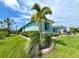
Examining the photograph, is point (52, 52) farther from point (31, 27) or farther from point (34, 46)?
point (31, 27)

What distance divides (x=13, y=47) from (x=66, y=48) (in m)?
2.33

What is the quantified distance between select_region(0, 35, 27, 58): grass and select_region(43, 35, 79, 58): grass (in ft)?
3.87

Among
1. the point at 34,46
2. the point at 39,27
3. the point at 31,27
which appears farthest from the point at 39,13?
the point at 34,46

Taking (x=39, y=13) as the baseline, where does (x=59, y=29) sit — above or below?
below

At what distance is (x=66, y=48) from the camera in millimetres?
9977

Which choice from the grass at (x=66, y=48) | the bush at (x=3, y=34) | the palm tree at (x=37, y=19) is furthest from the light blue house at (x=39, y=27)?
the bush at (x=3, y=34)

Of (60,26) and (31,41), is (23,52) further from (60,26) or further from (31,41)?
(60,26)

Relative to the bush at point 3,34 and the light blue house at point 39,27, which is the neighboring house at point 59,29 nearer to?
the light blue house at point 39,27

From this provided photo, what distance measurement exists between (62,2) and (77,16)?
35.4 inches

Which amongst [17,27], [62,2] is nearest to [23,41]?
[17,27]

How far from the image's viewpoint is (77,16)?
32.4ft

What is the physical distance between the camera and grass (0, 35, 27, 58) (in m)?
9.26

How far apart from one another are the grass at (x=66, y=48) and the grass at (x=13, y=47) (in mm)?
1180

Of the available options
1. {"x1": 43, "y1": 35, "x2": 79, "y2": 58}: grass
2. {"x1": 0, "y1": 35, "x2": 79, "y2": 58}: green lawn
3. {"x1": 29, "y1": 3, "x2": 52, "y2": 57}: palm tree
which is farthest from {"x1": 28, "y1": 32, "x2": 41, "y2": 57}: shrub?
{"x1": 43, "y1": 35, "x2": 79, "y2": 58}: grass
